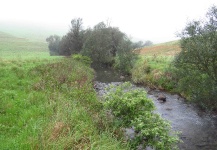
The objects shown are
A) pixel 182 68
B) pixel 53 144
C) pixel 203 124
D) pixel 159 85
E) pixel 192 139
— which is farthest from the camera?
pixel 159 85

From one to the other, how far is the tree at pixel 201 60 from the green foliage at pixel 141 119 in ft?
26.8

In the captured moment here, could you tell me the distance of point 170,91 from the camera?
1064 inches

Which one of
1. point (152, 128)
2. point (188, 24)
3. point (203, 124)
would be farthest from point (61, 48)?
point (152, 128)

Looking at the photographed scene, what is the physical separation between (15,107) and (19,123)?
2431mm

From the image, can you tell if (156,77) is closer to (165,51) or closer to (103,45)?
(103,45)

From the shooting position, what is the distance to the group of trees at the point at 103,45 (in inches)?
1704

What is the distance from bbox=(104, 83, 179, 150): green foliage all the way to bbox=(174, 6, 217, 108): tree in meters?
8.18

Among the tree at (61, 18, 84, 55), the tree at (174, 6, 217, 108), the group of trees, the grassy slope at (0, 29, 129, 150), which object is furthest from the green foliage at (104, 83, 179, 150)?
the tree at (61, 18, 84, 55)

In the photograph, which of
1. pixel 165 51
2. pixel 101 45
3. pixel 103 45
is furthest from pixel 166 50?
pixel 101 45

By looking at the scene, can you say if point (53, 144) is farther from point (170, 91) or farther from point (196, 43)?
point (170, 91)

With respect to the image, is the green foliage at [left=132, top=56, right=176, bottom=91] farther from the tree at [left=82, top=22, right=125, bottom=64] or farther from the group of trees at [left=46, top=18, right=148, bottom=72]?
the tree at [left=82, top=22, right=125, bottom=64]

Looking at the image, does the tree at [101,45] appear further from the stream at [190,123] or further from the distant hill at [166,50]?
the stream at [190,123]

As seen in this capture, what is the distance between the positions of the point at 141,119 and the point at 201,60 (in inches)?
408

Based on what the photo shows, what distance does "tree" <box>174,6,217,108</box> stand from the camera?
16.9 m
